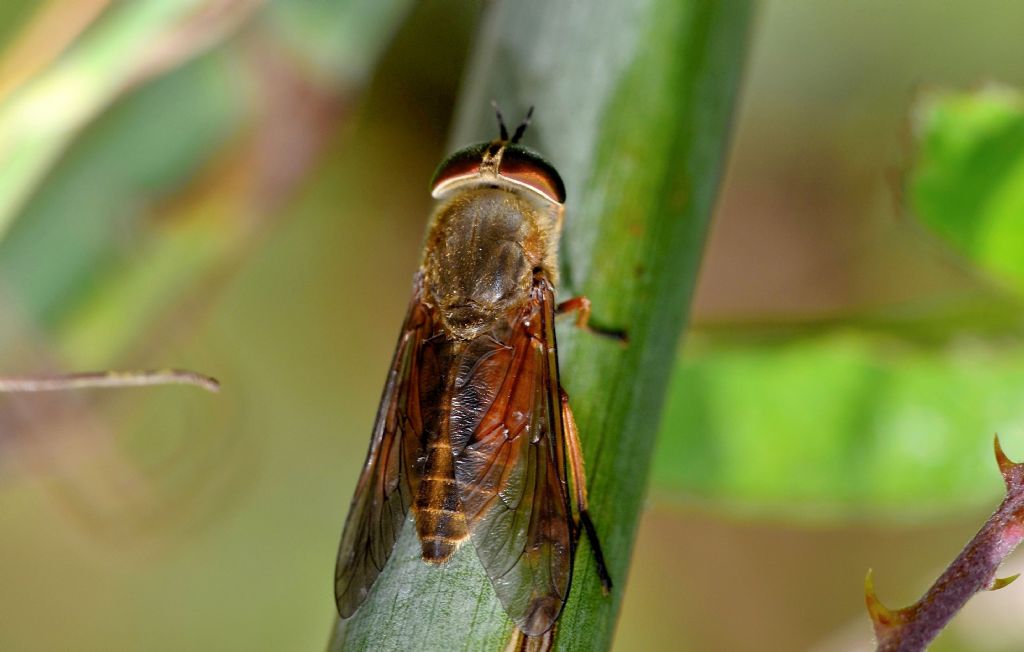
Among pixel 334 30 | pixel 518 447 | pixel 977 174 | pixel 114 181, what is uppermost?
pixel 334 30

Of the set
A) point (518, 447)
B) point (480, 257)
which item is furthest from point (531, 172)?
point (518, 447)

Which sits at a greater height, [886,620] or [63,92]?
[63,92]

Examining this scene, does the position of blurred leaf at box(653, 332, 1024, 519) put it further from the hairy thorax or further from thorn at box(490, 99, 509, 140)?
thorn at box(490, 99, 509, 140)

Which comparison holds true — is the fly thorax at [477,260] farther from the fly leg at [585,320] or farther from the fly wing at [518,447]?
the fly leg at [585,320]

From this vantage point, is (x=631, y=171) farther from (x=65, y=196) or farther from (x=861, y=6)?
(x=861, y=6)

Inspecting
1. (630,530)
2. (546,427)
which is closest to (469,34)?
(546,427)

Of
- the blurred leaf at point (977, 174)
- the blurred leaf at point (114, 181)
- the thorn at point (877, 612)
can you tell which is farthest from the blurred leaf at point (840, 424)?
the blurred leaf at point (114, 181)

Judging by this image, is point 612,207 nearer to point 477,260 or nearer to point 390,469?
point 477,260
